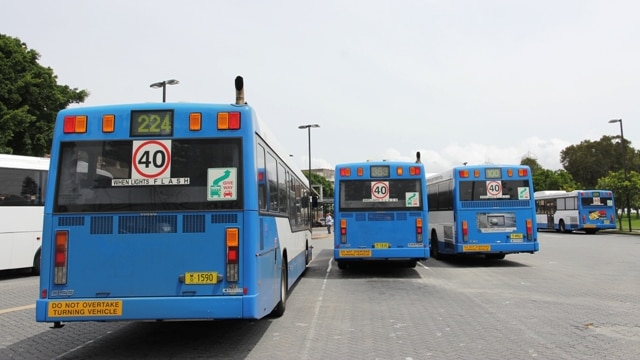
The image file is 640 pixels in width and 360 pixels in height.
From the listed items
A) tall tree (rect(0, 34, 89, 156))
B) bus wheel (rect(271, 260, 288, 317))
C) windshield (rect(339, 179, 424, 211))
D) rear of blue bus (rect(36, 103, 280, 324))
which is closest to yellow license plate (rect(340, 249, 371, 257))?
windshield (rect(339, 179, 424, 211))

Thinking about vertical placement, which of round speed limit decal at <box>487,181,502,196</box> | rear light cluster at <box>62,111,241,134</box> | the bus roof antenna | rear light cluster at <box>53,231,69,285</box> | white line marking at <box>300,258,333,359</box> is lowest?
white line marking at <box>300,258,333,359</box>

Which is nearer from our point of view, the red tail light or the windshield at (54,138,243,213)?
the windshield at (54,138,243,213)

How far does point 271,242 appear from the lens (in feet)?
24.0

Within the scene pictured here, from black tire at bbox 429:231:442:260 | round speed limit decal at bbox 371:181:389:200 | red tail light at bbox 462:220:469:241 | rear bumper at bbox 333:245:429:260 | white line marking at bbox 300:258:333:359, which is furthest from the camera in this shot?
black tire at bbox 429:231:442:260

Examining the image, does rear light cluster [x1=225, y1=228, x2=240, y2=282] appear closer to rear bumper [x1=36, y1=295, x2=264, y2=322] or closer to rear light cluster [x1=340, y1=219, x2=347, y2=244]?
rear bumper [x1=36, y1=295, x2=264, y2=322]

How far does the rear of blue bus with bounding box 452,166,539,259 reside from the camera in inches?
624

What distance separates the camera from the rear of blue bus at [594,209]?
3588 centimetres

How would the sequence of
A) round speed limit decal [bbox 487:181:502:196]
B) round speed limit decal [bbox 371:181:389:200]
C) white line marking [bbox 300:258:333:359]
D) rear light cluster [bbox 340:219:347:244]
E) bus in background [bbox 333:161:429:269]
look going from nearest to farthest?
white line marking [bbox 300:258:333:359] < bus in background [bbox 333:161:429:269] < rear light cluster [bbox 340:219:347:244] < round speed limit decal [bbox 371:181:389:200] < round speed limit decal [bbox 487:181:502:196]

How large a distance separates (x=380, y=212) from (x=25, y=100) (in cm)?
2373

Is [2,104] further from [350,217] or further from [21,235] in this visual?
[350,217]

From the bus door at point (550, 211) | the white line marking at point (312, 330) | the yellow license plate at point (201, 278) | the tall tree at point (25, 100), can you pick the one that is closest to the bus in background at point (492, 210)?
the white line marking at point (312, 330)

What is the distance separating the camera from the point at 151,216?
6000 mm

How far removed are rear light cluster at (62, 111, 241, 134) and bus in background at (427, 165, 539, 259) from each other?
37.3 feet

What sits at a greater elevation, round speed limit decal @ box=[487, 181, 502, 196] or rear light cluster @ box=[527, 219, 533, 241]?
round speed limit decal @ box=[487, 181, 502, 196]
